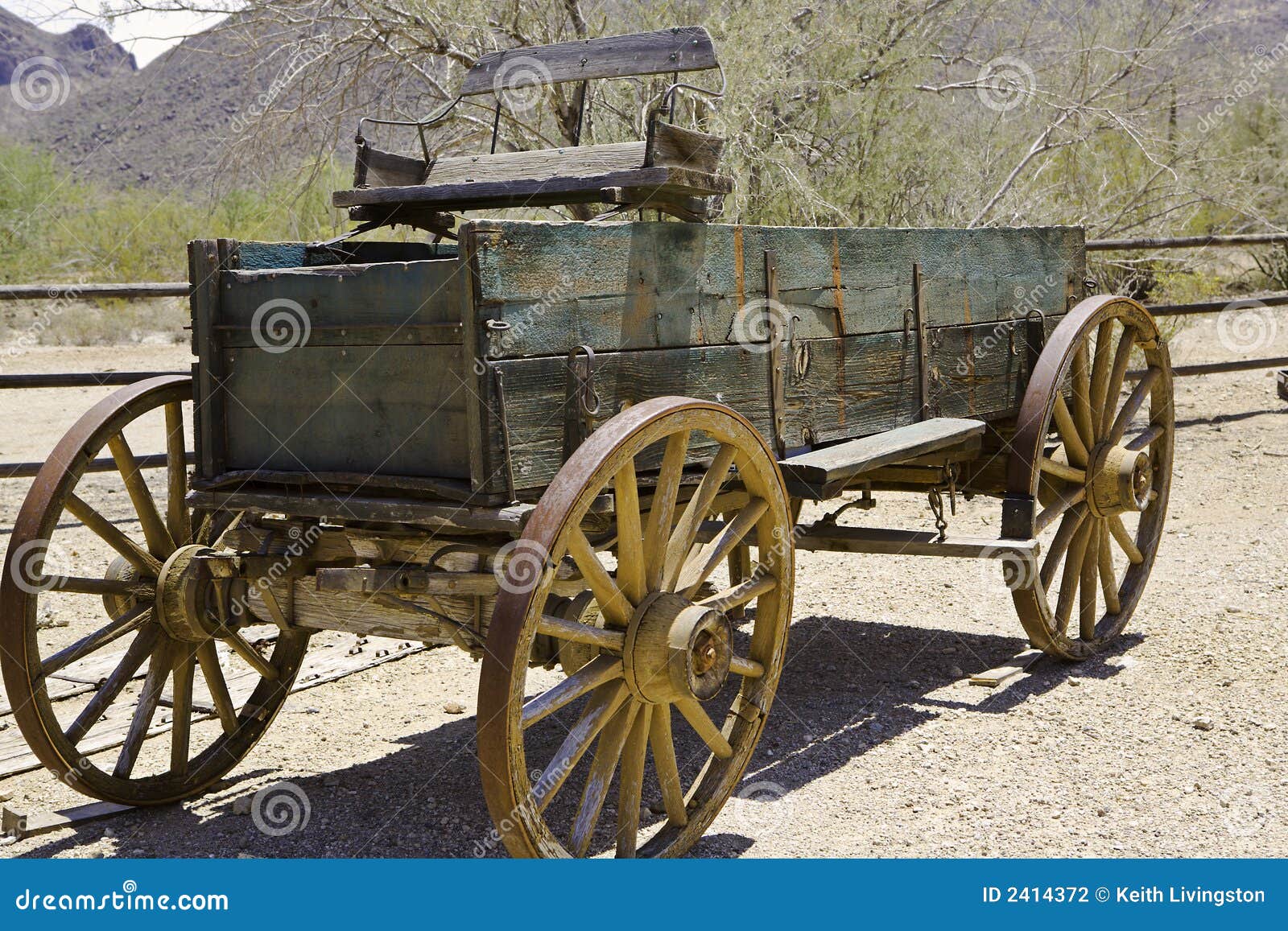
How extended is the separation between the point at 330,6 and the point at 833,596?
5.13 metres

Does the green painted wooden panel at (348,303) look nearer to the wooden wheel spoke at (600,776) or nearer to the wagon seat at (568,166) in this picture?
the wagon seat at (568,166)

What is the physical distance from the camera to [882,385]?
13.4 feet

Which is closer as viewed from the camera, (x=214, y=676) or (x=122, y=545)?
(x=122, y=545)

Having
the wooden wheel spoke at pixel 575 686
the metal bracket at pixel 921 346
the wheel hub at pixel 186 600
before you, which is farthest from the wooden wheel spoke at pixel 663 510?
the metal bracket at pixel 921 346

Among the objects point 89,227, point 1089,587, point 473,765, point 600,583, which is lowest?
point 473,765

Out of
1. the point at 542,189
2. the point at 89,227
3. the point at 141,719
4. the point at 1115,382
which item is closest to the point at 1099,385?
the point at 1115,382

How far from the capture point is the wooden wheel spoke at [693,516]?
3102 millimetres

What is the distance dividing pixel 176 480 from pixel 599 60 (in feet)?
5.97

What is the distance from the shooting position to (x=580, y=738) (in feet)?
9.23

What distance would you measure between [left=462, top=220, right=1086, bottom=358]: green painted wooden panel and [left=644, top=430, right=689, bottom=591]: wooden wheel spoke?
12.4 inches

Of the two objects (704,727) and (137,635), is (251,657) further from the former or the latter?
(704,727)

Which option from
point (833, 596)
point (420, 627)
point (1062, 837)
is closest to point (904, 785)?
point (1062, 837)

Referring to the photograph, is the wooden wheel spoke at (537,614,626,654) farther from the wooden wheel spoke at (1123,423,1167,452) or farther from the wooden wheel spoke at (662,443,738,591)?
the wooden wheel spoke at (1123,423,1167,452)

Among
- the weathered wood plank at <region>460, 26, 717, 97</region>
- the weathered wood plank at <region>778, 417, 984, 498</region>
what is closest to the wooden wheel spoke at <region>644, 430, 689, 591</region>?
the weathered wood plank at <region>778, 417, 984, 498</region>
